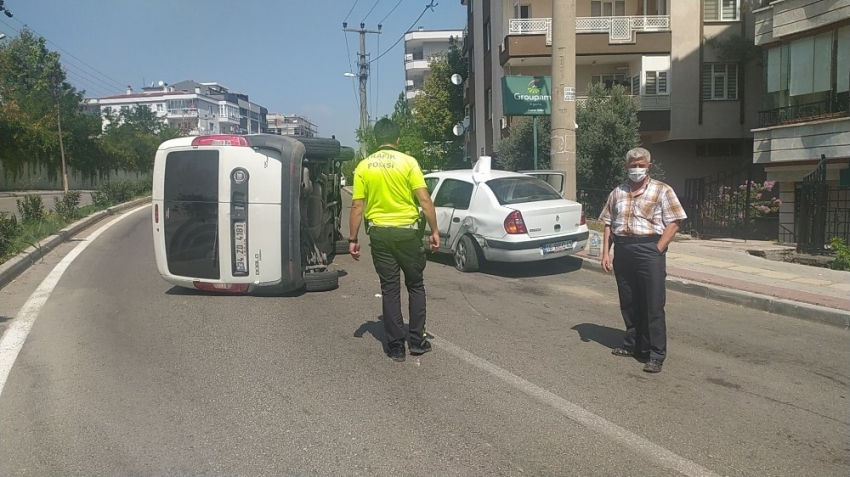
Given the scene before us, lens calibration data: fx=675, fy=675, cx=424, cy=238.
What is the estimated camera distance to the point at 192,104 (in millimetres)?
103312

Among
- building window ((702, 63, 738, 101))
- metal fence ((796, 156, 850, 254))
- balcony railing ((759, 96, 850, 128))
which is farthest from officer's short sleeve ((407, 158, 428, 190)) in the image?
building window ((702, 63, 738, 101))

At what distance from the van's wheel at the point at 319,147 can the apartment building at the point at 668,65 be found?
1584 centimetres

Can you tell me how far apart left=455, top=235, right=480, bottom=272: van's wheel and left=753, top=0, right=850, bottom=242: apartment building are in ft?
25.5

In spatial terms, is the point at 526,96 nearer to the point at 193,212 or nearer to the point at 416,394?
the point at 193,212

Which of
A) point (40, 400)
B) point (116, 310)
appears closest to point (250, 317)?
point (116, 310)

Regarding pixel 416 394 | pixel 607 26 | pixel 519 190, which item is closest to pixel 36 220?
pixel 519 190

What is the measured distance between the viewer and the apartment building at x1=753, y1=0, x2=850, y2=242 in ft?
48.5

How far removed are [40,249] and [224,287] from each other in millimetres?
6078

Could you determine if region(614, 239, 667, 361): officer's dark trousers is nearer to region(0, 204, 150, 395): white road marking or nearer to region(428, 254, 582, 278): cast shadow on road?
region(428, 254, 582, 278): cast shadow on road

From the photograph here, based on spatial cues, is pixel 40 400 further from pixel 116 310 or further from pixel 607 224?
pixel 607 224

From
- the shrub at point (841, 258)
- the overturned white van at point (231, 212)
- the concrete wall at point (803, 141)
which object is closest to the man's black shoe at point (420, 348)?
the overturned white van at point (231, 212)

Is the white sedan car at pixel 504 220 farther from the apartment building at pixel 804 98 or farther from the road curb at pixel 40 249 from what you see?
the apartment building at pixel 804 98

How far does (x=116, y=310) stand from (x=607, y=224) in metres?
5.54

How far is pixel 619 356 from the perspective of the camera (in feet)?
18.8
